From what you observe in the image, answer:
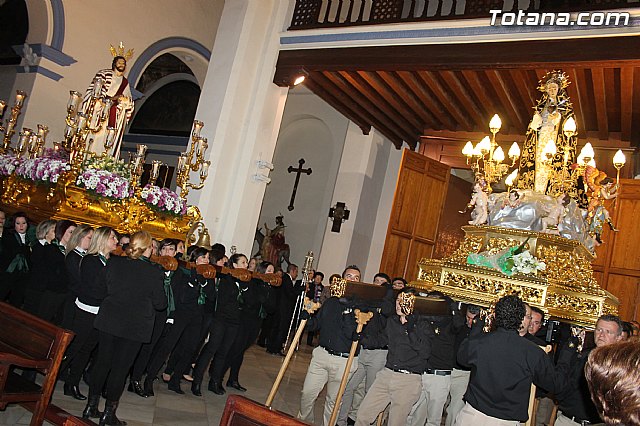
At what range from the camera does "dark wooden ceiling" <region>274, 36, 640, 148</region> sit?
26.8 feet

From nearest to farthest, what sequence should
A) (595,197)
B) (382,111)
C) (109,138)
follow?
1. (595,197)
2. (109,138)
3. (382,111)

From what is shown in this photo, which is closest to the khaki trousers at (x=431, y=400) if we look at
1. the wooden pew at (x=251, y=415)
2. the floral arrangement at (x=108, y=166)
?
the wooden pew at (x=251, y=415)

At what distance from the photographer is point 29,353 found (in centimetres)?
337

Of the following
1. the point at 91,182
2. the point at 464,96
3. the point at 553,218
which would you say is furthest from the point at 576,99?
the point at 91,182

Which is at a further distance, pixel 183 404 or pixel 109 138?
pixel 109 138

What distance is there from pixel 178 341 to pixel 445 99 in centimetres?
734

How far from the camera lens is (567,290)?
617 cm

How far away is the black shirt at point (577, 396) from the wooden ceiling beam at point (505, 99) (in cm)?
624

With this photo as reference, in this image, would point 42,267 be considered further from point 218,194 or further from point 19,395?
point 218,194

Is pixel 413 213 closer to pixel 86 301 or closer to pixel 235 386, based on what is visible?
pixel 235 386

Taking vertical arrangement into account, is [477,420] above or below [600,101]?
below

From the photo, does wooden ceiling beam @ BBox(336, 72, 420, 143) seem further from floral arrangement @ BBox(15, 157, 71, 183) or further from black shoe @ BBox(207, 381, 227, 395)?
black shoe @ BBox(207, 381, 227, 395)

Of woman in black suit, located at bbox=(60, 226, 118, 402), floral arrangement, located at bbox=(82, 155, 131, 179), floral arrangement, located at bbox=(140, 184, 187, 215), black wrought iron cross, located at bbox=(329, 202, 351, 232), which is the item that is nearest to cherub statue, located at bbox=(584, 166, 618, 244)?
woman in black suit, located at bbox=(60, 226, 118, 402)

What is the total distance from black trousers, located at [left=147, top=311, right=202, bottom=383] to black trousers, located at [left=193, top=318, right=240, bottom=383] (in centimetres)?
16
